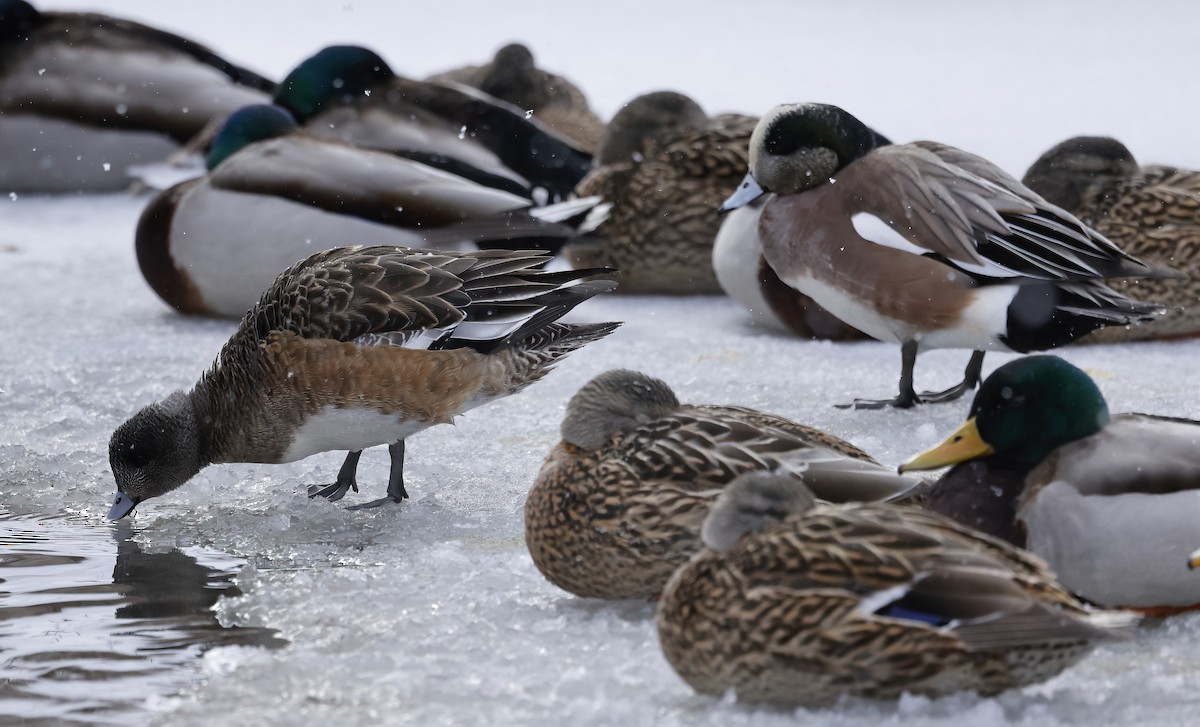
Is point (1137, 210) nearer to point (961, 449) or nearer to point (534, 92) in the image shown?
point (961, 449)

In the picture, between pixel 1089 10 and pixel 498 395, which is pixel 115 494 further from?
pixel 1089 10

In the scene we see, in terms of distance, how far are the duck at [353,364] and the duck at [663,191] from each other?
92.8 inches

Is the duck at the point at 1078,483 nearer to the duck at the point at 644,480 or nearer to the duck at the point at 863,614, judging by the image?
the duck at the point at 644,480

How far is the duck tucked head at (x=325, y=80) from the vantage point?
24.8 ft

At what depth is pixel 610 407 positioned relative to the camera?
3223 millimetres

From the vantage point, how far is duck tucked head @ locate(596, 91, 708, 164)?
6914 mm

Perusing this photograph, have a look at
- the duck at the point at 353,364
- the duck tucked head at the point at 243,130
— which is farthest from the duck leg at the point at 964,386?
the duck tucked head at the point at 243,130

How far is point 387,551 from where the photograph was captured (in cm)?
357

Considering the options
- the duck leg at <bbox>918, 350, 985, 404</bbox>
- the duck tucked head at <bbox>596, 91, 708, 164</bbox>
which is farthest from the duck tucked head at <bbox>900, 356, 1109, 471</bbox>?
the duck tucked head at <bbox>596, 91, 708, 164</bbox>

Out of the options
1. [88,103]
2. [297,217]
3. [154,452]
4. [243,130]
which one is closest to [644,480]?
[154,452]

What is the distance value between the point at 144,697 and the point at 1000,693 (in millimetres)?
1490

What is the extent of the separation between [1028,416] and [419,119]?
5.20m

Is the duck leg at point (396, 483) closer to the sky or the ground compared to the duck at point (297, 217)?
closer to the ground

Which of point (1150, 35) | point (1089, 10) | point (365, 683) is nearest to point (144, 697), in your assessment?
point (365, 683)
